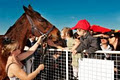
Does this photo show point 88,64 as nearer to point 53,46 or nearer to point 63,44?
point 53,46

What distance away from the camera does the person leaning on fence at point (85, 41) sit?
13.8ft

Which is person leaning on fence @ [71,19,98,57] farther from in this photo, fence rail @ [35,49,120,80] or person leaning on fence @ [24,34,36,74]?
person leaning on fence @ [24,34,36,74]

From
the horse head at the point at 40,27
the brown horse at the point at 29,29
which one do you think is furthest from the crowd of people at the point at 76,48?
the horse head at the point at 40,27

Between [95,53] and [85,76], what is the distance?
1.86 feet

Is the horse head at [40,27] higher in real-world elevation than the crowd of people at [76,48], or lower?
higher

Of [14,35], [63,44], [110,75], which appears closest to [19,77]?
[110,75]

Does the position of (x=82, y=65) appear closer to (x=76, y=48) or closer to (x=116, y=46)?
(x=76, y=48)

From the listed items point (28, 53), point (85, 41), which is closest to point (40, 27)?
point (28, 53)

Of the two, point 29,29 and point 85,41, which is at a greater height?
point 29,29

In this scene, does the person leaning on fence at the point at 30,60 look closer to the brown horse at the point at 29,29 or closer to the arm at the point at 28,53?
the brown horse at the point at 29,29

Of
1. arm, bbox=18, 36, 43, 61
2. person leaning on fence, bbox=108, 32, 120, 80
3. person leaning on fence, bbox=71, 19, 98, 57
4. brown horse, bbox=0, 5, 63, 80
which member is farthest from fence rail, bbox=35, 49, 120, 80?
brown horse, bbox=0, 5, 63, 80

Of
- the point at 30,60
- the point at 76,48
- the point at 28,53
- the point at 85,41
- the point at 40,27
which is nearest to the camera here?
the point at 85,41

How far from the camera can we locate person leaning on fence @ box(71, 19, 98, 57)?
165 inches

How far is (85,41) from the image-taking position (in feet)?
13.8
